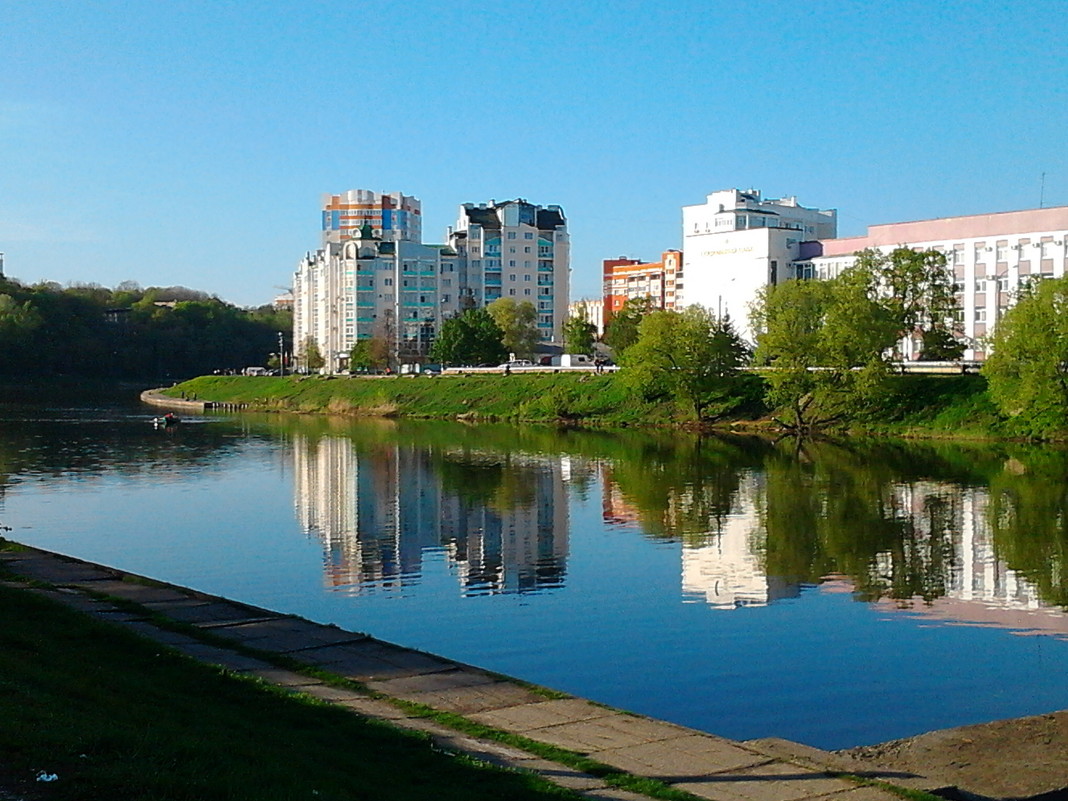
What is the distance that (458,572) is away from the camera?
86.1 ft

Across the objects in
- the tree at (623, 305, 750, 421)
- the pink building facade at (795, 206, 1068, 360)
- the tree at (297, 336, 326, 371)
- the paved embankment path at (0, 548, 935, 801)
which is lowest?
the paved embankment path at (0, 548, 935, 801)

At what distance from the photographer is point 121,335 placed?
537 ft

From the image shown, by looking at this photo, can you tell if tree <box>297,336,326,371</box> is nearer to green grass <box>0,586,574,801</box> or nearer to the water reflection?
the water reflection

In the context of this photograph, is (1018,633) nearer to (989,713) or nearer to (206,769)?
(989,713)

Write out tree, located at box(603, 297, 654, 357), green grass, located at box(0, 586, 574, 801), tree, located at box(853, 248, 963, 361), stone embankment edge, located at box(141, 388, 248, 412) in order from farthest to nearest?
stone embankment edge, located at box(141, 388, 248, 412), tree, located at box(603, 297, 654, 357), tree, located at box(853, 248, 963, 361), green grass, located at box(0, 586, 574, 801)

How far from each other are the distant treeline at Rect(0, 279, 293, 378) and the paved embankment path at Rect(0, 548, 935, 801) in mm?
129106

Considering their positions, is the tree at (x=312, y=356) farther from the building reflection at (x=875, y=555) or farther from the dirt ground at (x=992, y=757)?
the dirt ground at (x=992, y=757)

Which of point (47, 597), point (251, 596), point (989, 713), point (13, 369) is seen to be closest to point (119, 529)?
point (251, 596)

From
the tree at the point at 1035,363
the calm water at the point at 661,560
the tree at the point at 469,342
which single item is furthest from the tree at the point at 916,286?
the tree at the point at 469,342

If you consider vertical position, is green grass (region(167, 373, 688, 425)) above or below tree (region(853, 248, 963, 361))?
below

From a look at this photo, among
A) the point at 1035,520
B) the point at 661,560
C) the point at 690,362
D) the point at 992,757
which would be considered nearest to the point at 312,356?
the point at 690,362

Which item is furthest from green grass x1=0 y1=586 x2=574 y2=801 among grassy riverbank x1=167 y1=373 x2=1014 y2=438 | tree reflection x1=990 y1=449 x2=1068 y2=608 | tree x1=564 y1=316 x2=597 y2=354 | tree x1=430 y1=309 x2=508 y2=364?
tree x1=564 y1=316 x2=597 y2=354

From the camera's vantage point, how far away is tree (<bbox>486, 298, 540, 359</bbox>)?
417 ft

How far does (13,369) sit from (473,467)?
109m
